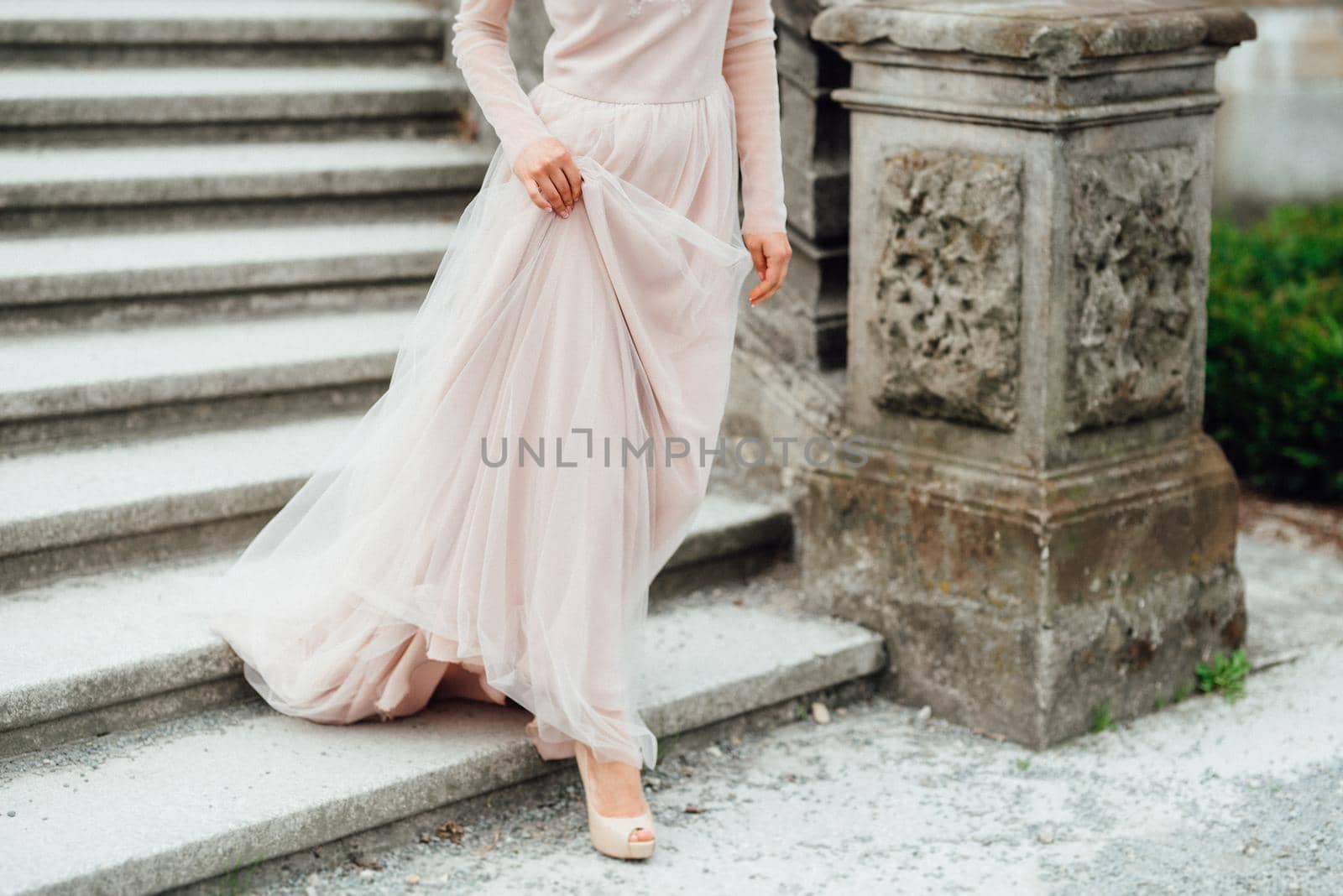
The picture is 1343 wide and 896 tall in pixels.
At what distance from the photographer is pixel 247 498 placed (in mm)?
3846

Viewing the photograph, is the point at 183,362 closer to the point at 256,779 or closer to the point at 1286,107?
the point at 256,779

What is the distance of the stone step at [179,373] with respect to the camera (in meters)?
3.96

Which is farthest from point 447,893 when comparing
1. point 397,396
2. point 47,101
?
point 47,101

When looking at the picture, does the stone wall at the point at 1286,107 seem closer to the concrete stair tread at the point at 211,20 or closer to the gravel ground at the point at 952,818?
the concrete stair tread at the point at 211,20

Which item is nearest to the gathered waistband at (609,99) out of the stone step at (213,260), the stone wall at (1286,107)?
the stone step at (213,260)

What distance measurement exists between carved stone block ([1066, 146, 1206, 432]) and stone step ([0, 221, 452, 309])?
6.64 ft

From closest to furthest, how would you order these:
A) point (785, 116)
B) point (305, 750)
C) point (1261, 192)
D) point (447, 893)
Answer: point (447, 893)
point (305, 750)
point (785, 116)
point (1261, 192)

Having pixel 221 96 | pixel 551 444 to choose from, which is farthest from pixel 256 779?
pixel 221 96

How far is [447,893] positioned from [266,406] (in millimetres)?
1700

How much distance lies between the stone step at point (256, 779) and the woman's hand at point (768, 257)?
0.96 metres

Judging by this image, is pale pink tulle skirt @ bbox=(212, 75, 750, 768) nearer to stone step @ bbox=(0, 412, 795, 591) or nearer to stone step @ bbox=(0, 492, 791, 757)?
stone step @ bbox=(0, 492, 791, 757)

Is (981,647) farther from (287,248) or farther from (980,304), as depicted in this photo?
(287,248)

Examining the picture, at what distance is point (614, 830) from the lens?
3.19 metres

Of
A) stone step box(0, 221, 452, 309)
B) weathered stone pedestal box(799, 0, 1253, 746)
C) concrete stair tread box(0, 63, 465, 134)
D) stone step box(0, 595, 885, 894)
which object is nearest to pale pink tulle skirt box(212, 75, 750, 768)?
stone step box(0, 595, 885, 894)
